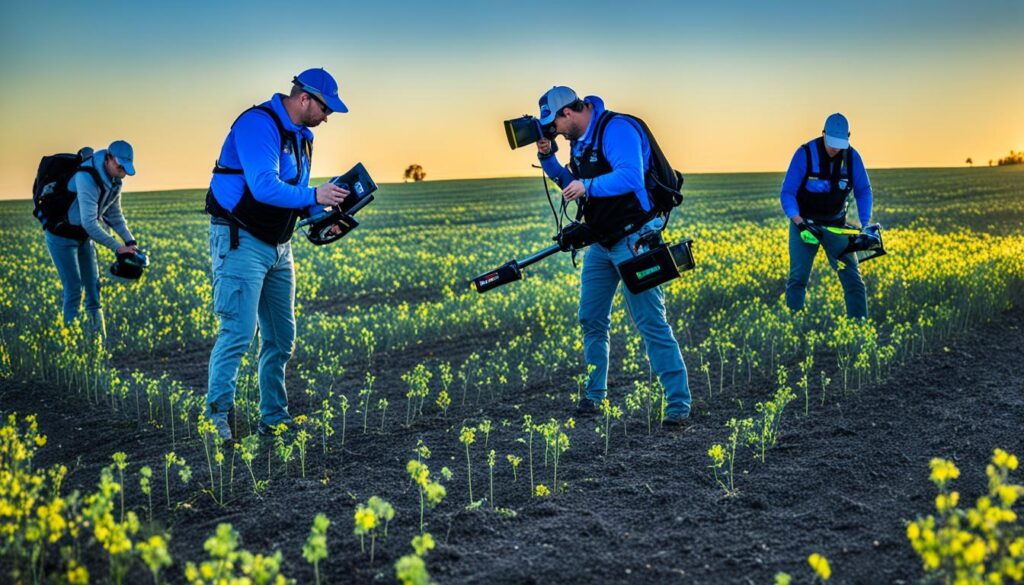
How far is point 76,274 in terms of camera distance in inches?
462

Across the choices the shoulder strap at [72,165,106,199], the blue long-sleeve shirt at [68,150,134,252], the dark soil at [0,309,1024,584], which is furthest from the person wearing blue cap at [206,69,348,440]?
the shoulder strap at [72,165,106,199]

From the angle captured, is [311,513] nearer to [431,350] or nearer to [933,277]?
[431,350]

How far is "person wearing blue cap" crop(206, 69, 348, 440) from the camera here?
6980 mm

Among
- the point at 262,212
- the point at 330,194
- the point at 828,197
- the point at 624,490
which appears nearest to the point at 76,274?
the point at 262,212

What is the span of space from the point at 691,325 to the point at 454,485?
7.36m

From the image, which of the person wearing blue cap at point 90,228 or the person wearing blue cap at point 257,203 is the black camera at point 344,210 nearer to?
the person wearing blue cap at point 257,203

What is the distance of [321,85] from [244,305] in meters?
1.71

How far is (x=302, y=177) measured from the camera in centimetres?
749

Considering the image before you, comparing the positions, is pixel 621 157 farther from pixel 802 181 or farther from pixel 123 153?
pixel 123 153

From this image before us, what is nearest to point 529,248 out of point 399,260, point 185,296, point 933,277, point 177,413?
point 399,260

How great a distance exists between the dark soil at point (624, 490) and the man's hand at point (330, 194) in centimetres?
193

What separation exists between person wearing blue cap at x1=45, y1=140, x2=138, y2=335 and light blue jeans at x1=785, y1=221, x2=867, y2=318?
760 cm

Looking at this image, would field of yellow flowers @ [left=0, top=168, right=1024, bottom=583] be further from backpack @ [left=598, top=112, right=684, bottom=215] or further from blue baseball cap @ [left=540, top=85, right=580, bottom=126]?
blue baseball cap @ [left=540, top=85, right=580, bottom=126]

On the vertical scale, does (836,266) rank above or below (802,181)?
below
